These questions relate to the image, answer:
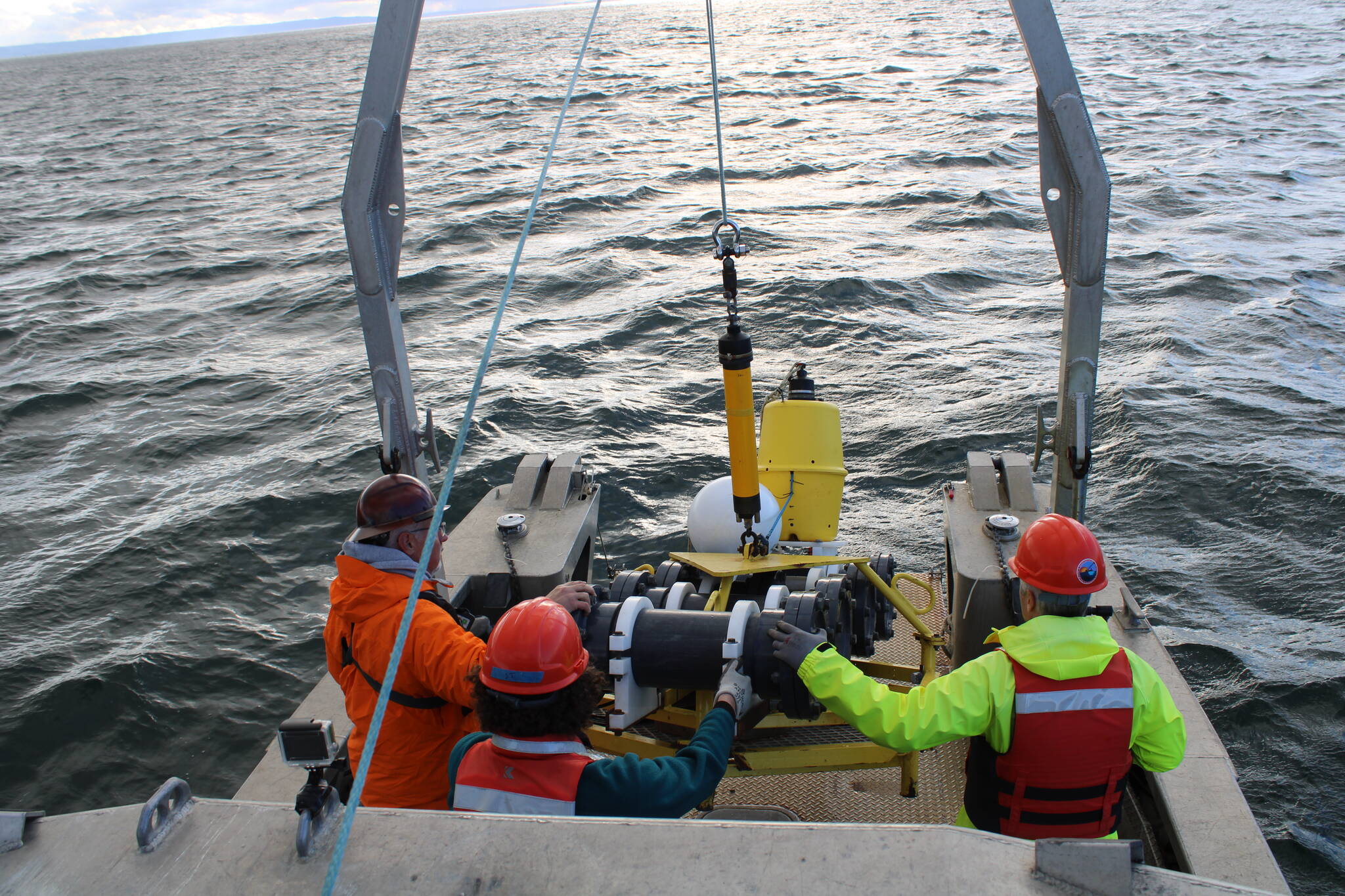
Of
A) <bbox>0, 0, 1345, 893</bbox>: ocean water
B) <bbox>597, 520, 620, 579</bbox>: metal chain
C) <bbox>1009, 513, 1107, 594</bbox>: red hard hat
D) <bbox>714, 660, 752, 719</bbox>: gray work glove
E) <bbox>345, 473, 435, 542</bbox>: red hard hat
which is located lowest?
<bbox>0, 0, 1345, 893</bbox>: ocean water

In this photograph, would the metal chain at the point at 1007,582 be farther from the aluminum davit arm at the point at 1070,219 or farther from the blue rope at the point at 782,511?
the blue rope at the point at 782,511

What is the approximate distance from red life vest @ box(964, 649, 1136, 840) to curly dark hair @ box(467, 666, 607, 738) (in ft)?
3.73

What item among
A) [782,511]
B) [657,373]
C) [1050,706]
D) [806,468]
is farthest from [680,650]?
[657,373]

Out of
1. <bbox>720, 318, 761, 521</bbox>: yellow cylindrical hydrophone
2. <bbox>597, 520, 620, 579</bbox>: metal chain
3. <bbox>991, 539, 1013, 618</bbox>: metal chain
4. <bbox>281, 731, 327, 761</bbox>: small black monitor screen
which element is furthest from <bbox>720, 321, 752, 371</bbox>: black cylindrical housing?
<bbox>281, 731, 327, 761</bbox>: small black monitor screen

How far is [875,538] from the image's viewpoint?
8156 millimetres

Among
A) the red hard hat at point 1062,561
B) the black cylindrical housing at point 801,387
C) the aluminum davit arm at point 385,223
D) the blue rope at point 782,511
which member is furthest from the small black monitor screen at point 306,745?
the black cylindrical housing at point 801,387

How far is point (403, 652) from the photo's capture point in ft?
9.68

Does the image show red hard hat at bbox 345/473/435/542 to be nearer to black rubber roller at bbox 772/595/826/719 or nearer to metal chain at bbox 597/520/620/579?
black rubber roller at bbox 772/595/826/719

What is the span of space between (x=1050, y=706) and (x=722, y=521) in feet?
7.64

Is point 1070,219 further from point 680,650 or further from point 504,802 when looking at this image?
point 504,802

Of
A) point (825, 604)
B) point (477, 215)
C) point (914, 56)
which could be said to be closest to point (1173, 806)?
point (825, 604)

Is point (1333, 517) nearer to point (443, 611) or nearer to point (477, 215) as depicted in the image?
point (443, 611)

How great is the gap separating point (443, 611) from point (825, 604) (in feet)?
4.22

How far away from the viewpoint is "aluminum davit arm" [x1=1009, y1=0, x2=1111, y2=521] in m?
3.96
